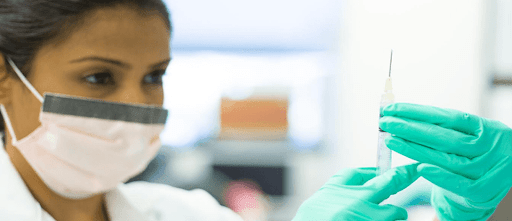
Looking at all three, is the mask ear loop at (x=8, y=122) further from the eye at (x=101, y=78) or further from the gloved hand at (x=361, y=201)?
the gloved hand at (x=361, y=201)

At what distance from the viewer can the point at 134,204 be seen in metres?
1.22

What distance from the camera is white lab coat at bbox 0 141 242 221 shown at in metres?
0.92

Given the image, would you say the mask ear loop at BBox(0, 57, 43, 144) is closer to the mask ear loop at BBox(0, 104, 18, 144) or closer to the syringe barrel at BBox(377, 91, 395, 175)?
the mask ear loop at BBox(0, 104, 18, 144)

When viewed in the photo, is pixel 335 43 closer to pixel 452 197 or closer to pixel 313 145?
pixel 313 145

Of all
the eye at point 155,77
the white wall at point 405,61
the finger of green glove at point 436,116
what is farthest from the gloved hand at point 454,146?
the white wall at point 405,61

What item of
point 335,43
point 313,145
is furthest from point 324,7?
point 313,145

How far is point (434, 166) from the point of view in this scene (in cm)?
94

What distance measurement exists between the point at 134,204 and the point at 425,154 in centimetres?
84

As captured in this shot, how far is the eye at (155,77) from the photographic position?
1.03m

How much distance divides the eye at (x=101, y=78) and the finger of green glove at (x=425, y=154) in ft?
2.20

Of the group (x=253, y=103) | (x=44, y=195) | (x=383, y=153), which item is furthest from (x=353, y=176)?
(x=253, y=103)

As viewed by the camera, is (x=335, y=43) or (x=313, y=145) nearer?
(x=335, y=43)

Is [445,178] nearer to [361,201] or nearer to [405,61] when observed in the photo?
[361,201]

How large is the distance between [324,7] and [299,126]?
0.90 m
